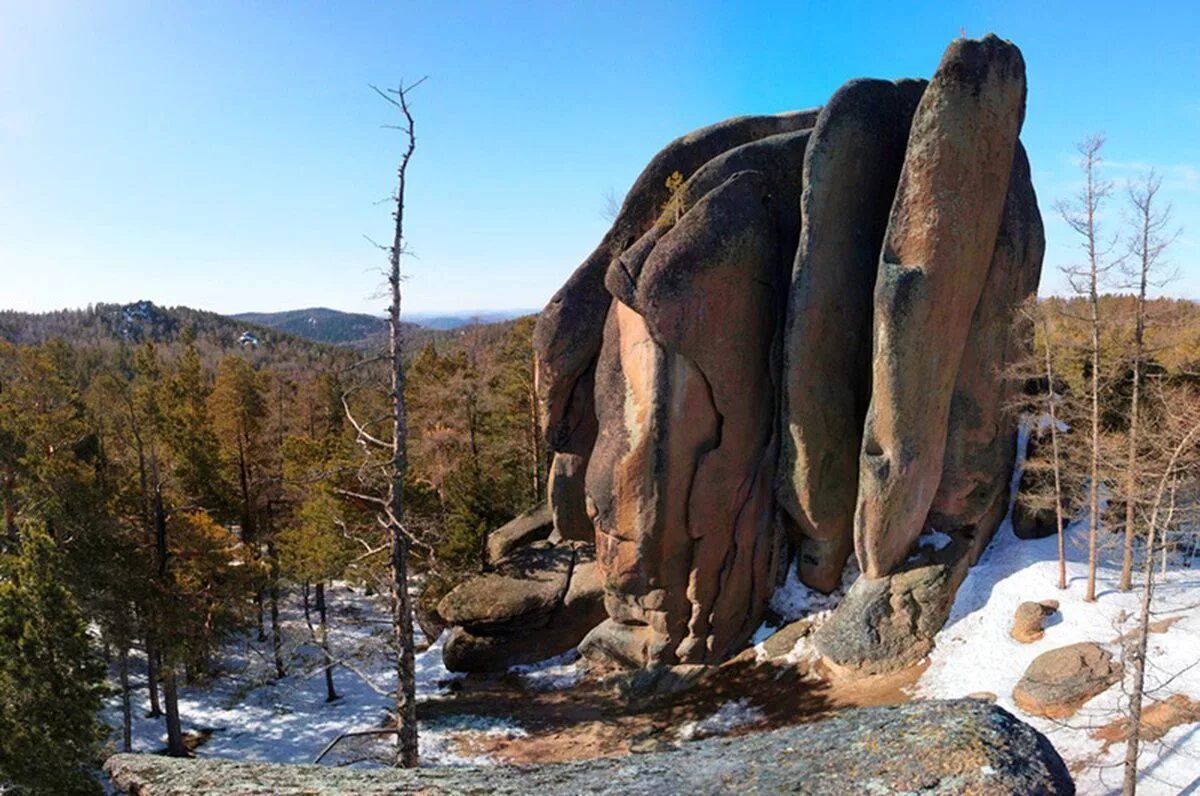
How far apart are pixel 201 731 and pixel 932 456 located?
22199 millimetres

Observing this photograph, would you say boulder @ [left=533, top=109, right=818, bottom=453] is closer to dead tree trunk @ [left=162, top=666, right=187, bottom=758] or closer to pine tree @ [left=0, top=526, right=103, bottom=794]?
pine tree @ [left=0, top=526, right=103, bottom=794]

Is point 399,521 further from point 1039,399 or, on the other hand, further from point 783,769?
point 1039,399

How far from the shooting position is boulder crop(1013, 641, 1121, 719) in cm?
1249

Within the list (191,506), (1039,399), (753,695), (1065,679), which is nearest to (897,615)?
(1065,679)

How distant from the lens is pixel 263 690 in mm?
23516

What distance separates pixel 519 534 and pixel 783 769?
22.0m

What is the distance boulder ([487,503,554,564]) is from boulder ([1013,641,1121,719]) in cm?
1537

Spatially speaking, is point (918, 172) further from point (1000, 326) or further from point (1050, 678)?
point (1050, 678)

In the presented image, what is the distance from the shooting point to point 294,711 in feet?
72.5

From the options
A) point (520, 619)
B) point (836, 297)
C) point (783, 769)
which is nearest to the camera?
point (783, 769)

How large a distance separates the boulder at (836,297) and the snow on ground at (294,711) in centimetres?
987

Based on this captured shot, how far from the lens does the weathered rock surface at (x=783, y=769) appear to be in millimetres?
3232

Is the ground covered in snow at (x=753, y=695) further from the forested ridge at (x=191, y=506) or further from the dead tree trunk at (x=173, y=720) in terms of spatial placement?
the forested ridge at (x=191, y=506)

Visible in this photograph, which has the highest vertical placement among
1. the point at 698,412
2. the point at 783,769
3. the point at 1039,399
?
the point at 1039,399
